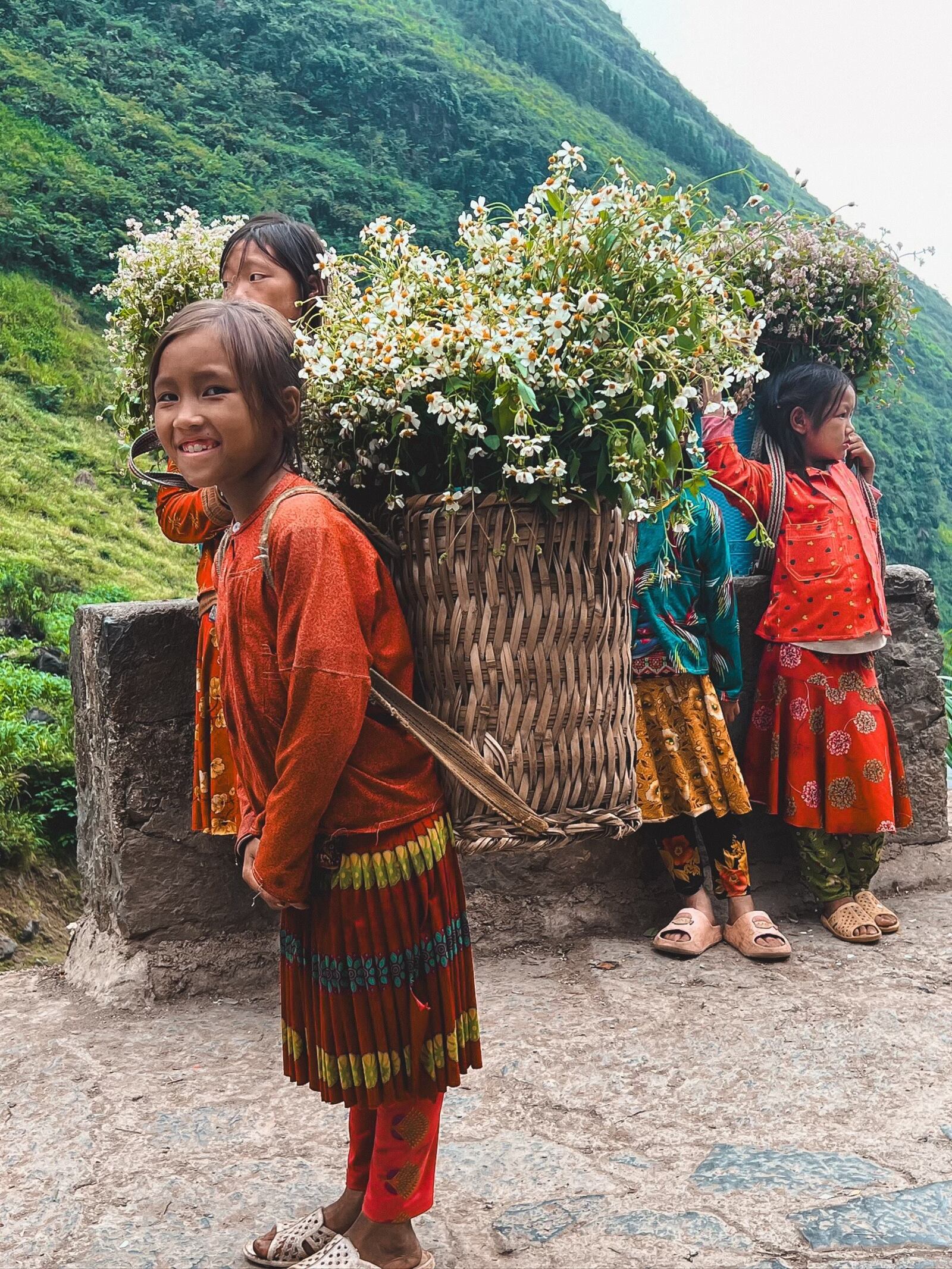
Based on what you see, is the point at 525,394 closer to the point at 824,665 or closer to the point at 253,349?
the point at 253,349

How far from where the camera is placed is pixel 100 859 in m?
3.10

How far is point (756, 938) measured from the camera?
3.18 m

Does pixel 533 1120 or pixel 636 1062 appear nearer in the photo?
pixel 533 1120

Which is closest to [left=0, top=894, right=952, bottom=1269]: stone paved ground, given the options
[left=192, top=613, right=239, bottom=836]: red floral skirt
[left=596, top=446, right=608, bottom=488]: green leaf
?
[left=192, top=613, right=239, bottom=836]: red floral skirt

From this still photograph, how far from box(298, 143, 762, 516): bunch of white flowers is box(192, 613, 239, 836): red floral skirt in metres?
1.02

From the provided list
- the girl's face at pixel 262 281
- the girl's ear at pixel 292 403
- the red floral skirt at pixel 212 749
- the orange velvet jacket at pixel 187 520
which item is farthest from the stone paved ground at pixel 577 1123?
the girl's face at pixel 262 281

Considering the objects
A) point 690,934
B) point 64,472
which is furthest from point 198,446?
point 64,472

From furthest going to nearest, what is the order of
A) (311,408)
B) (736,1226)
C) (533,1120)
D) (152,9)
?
(152,9), (533,1120), (736,1226), (311,408)

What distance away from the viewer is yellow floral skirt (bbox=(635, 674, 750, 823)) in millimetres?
3182

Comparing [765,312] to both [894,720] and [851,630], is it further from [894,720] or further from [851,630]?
[894,720]

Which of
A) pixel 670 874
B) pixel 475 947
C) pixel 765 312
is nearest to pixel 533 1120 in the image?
pixel 475 947

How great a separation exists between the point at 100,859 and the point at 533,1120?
1409 mm

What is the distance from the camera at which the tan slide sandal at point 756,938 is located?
316 cm

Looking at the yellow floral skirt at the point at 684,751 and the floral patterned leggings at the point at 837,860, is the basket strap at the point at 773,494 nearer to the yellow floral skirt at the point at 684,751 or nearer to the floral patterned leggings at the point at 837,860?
the yellow floral skirt at the point at 684,751
